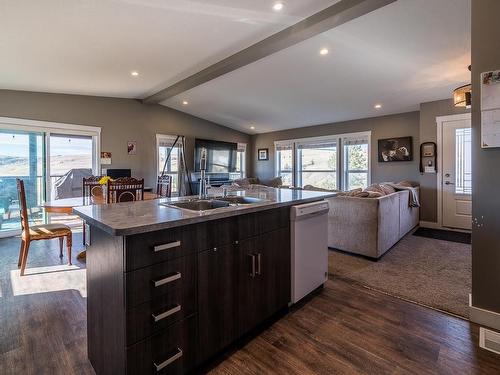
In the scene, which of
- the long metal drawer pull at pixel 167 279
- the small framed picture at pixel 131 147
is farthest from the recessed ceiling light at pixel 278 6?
the small framed picture at pixel 131 147

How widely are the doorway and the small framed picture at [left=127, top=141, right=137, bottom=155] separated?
648 cm

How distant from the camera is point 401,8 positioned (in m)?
2.58

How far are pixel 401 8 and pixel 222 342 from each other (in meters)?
3.34

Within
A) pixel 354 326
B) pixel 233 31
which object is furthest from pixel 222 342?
pixel 233 31

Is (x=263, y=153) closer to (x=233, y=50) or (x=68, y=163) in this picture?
(x=233, y=50)

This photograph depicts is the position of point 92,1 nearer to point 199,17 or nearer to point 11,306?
point 199,17

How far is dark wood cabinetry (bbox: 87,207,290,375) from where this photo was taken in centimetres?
116

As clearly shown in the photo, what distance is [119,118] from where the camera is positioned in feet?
19.1

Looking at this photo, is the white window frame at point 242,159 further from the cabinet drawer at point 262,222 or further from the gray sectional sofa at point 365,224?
the cabinet drawer at point 262,222

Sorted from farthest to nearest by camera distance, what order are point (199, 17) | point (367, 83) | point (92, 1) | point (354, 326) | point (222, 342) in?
point (367, 83), point (199, 17), point (92, 1), point (354, 326), point (222, 342)

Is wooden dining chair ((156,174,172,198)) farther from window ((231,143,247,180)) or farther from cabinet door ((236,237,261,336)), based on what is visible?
window ((231,143,247,180))

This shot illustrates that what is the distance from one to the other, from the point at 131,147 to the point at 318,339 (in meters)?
5.69

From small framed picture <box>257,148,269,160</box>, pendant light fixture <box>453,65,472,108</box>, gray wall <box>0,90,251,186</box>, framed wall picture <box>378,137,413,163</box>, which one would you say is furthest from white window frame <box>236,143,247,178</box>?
pendant light fixture <box>453,65,472,108</box>

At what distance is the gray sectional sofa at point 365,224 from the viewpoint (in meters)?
3.25
